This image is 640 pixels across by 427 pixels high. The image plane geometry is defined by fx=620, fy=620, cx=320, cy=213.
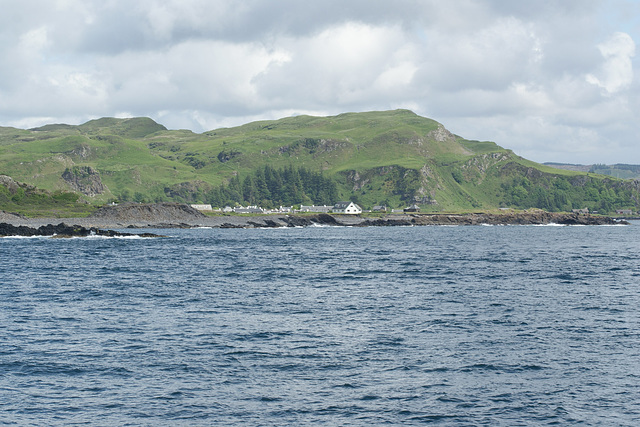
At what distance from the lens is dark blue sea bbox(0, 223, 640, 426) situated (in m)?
24.9

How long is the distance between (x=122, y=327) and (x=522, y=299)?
33.0m

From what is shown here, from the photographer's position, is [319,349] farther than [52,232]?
No

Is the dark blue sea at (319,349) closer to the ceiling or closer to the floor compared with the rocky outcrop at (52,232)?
closer to the floor

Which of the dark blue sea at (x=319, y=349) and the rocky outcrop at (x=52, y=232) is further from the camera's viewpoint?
the rocky outcrop at (x=52, y=232)

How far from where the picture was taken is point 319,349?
3462 centimetres

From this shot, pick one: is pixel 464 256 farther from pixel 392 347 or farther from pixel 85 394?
pixel 85 394

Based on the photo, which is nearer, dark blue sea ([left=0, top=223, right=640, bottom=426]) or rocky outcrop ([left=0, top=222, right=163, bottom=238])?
Answer: dark blue sea ([left=0, top=223, right=640, bottom=426])

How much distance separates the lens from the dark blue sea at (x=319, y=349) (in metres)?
24.9

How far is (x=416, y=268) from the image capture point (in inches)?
3157

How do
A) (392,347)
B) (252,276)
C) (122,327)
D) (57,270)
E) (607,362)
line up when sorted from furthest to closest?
(57,270) → (252,276) → (122,327) → (392,347) → (607,362)

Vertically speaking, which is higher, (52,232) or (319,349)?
(52,232)

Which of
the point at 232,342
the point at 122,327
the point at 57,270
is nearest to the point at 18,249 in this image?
the point at 57,270

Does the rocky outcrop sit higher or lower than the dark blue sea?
higher

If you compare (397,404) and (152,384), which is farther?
(152,384)
